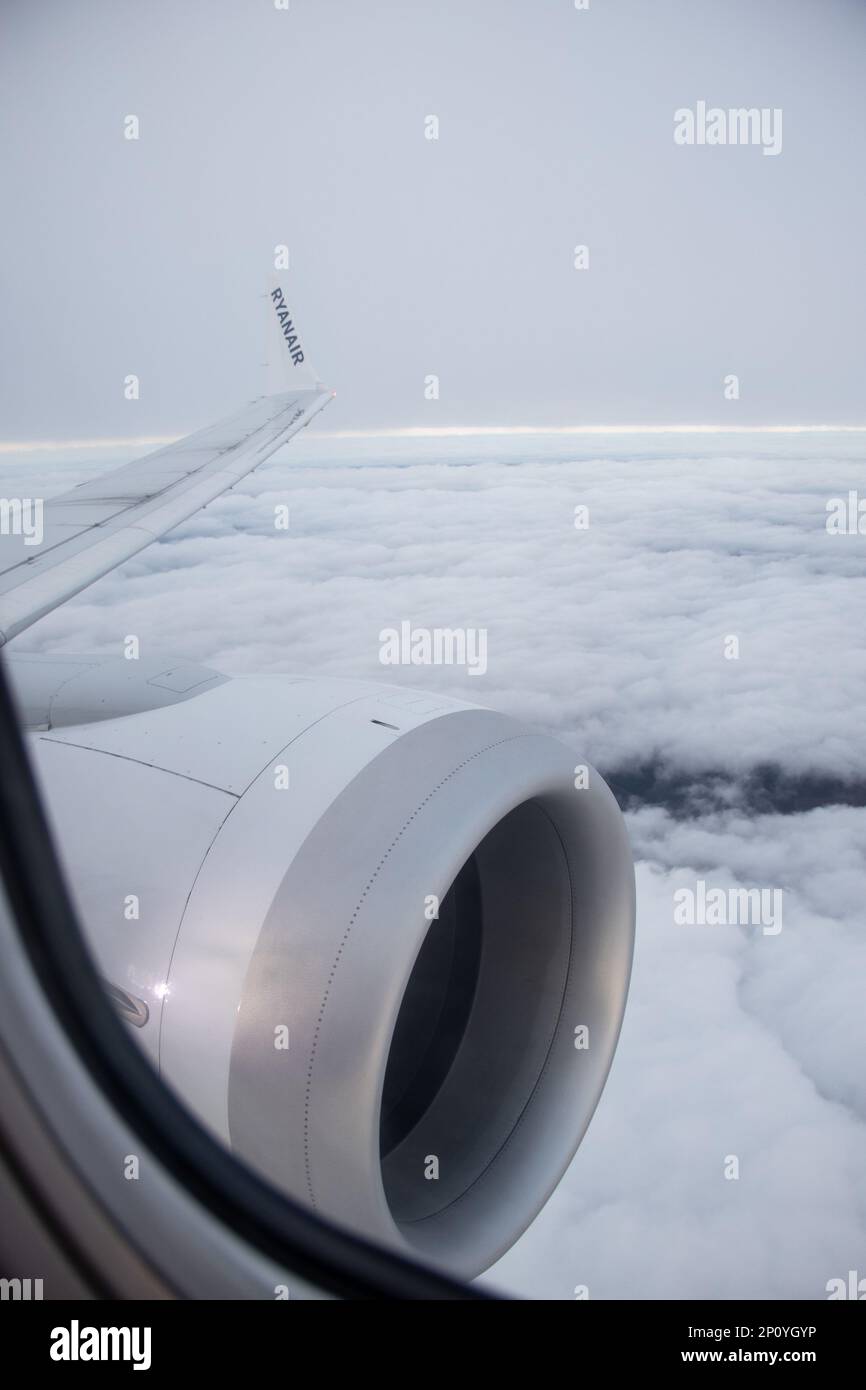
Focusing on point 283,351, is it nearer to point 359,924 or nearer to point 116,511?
point 116,511

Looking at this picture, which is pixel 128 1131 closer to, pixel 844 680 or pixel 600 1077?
pixel 600 1077

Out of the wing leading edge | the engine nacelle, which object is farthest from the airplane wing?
the engine nacelle

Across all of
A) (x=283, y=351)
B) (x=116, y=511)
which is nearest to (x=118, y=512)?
(x=116, y=511)

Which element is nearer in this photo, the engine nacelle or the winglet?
the engine nacelle

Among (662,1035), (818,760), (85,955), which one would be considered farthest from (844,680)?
(85,955)

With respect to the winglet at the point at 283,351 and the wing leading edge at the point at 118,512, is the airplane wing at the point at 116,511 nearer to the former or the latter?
the wing leading edge at the point at 118,512

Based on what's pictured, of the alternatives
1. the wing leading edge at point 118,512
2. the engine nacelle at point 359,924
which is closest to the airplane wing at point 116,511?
the wing leading edge at point 118,512

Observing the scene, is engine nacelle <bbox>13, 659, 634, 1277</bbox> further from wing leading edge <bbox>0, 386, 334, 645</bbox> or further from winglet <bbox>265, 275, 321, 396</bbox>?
winglet <bbox>265, 275, 321, 396</bbox>
